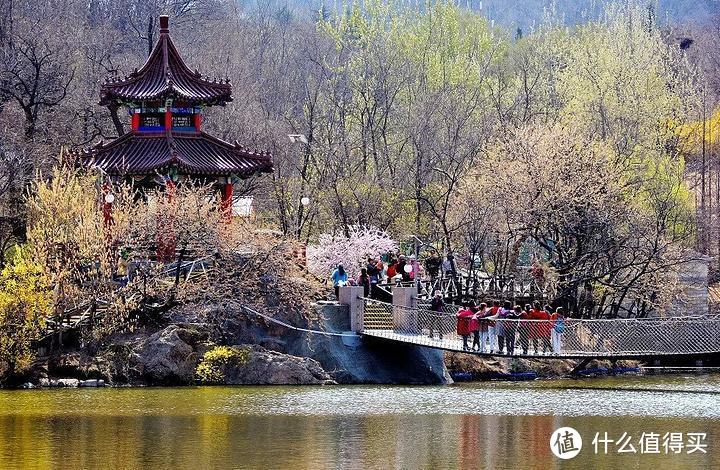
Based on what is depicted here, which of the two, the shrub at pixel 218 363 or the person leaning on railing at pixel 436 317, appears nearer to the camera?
the shrub at pixel 218 363

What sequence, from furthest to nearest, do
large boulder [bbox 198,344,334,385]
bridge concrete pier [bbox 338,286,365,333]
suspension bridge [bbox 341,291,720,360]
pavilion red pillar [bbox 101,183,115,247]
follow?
1. bridge concrete pier [bbox 338,286,365,333]
2. pavilion red pillar [bbox 101,183,115,247]
3. large boulder [bbox 198,344,334,385]
4. suspension bridge [bbox 341,291,720,360]

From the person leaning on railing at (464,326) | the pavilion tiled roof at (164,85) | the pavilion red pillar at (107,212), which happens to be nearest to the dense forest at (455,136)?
the pavilion red pillar at (107,212)

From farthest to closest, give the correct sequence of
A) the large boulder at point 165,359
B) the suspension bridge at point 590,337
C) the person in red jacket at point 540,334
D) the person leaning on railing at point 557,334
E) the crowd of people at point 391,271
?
the crowd of people at point 391,271
the large boulder at point 165,359
the person in red jacket at point 540,334
the person leaning on railing at point 557,334
the suspension bridge at point 590,337

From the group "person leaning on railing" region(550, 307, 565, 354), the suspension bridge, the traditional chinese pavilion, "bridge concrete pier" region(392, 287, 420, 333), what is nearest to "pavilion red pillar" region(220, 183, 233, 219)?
the traditional chinese pavilion

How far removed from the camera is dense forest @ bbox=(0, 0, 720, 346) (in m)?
46.0

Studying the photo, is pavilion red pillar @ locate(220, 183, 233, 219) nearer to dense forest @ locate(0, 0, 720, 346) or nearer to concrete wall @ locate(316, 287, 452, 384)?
dense forest @ locate(0, 0, 720, 346)

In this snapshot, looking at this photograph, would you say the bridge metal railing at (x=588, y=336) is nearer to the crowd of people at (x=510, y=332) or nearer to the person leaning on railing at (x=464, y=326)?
the crowd of people at (x=510, y=332)

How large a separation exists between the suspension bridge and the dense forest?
786 centimetres

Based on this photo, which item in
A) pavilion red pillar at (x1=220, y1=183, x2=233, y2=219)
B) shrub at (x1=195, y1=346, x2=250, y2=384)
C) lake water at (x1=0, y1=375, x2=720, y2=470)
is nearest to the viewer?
lake water at (x1=0, y1=375, x2=720, y2=470)

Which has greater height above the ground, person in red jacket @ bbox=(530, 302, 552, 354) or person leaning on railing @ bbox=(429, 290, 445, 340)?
person leaning on railing @ bbox=(429, 290, 445, 340)

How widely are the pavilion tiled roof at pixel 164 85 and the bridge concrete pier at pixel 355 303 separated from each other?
326 inches

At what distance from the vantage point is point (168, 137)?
43625 millimetres

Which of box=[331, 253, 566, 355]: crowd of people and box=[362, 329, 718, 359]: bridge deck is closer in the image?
box=[362, 329, 718, 359]: bridge deck

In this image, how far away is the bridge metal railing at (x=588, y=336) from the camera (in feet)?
116
